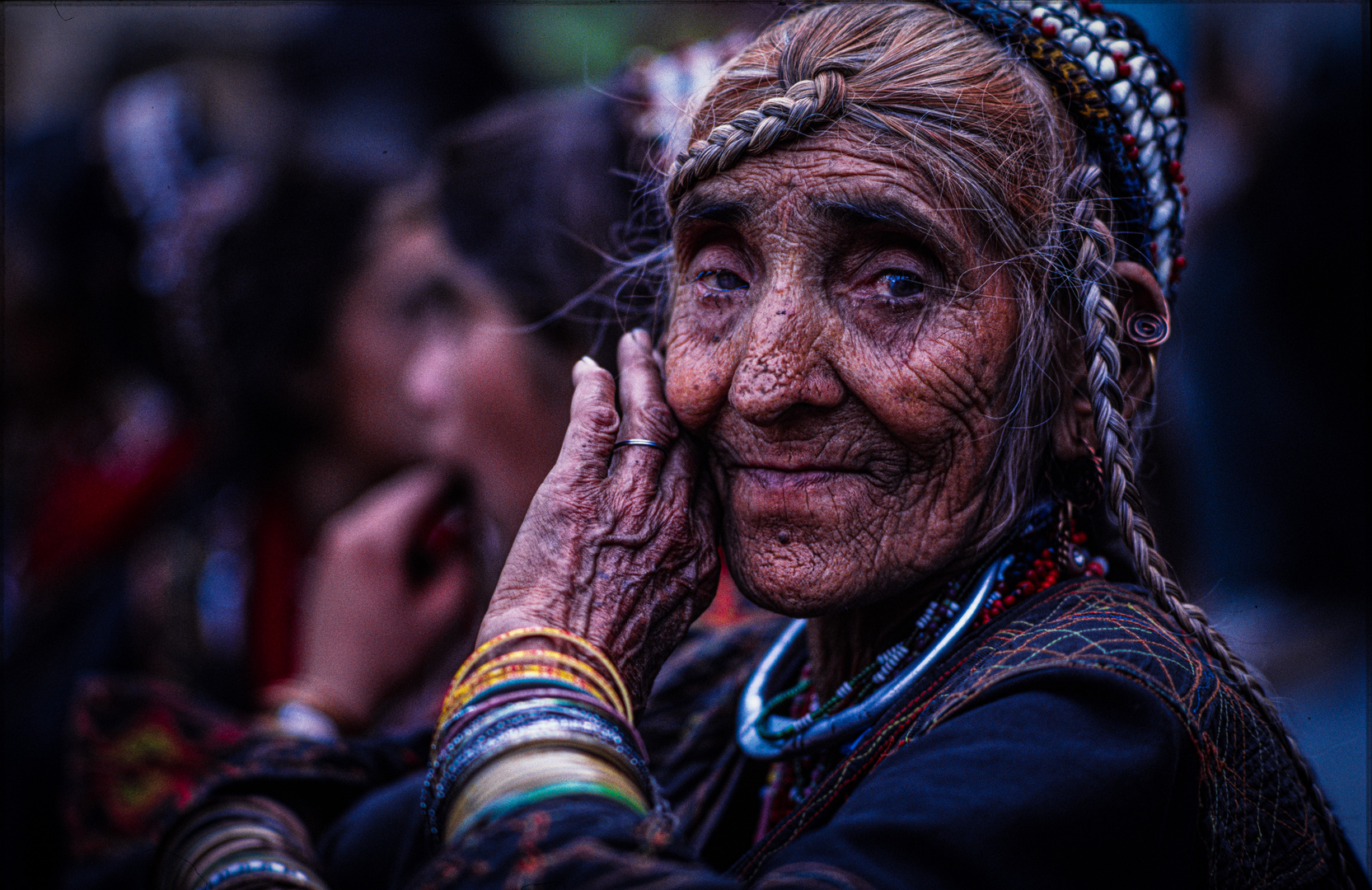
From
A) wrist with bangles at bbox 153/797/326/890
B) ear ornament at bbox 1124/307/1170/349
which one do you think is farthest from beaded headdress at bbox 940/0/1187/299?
wrist with bangles at bbox 153/797/326/890

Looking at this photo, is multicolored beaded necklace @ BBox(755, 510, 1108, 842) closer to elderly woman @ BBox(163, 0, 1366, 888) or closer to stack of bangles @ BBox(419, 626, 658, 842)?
elderly woman @ BBox(163, 0, 1366, 888)

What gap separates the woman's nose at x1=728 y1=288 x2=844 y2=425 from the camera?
170 centimetres

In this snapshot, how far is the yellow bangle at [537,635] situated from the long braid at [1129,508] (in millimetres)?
822

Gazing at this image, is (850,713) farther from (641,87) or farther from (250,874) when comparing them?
(641,87)

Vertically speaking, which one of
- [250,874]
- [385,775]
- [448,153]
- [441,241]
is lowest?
[385,775]

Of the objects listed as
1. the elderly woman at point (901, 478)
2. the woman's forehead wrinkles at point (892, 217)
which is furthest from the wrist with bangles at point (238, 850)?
the woman's forehead wrinkles at point (892, 217)

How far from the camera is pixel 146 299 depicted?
5219 millimetres

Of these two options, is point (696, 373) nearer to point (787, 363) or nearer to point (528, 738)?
point (787, 363)

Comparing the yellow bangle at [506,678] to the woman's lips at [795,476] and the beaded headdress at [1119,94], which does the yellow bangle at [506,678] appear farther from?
the beaded headdress at [1119,94]

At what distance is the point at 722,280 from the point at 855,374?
1.06 feet

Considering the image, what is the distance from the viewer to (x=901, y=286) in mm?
1709

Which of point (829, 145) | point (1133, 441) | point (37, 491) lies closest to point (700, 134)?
point (829, 145)

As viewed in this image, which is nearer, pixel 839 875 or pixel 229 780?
pixel 839 875

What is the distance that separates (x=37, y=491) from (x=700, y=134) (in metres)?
5.58
